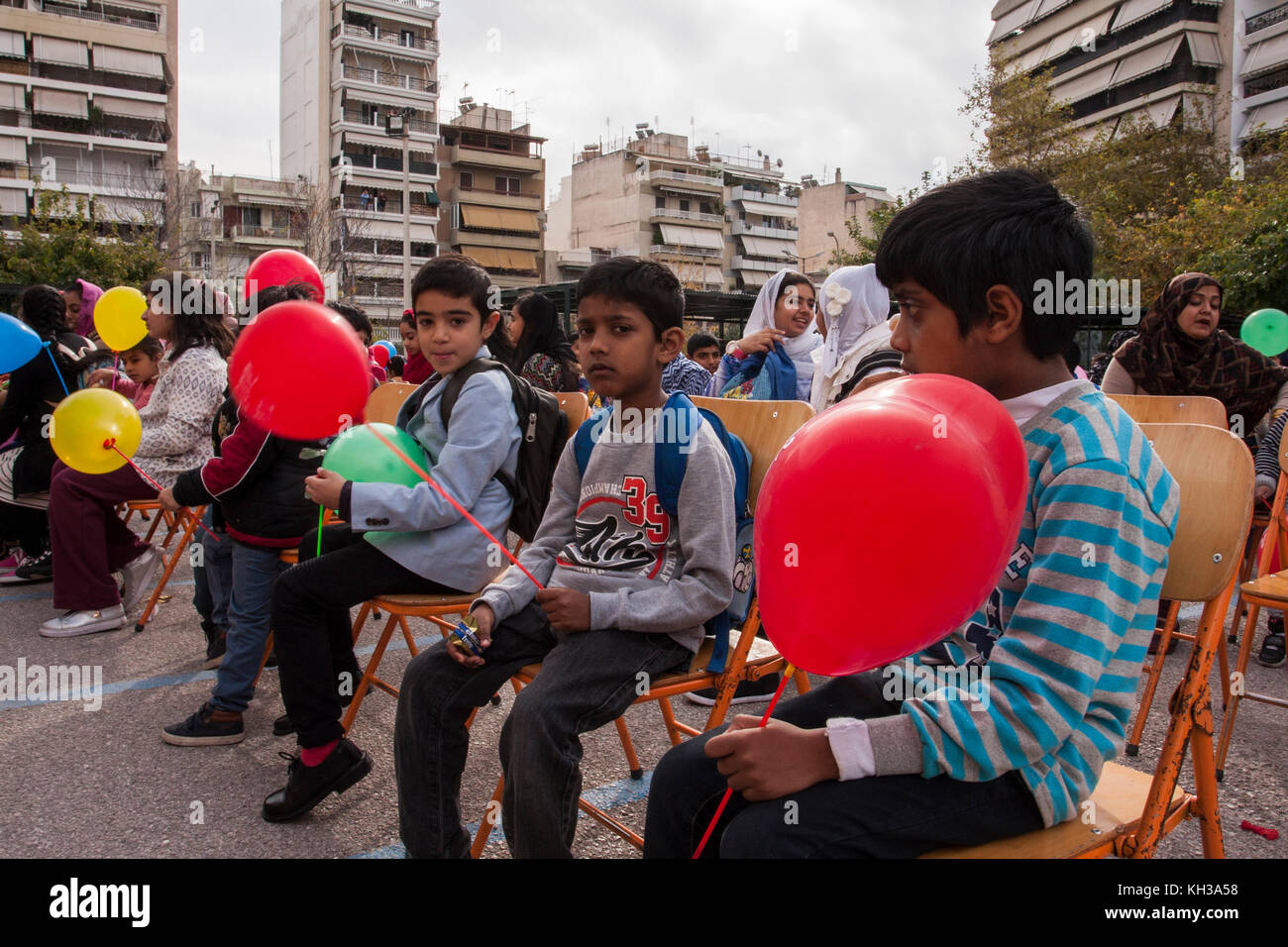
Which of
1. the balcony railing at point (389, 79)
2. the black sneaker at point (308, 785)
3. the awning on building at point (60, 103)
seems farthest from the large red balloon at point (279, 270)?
the balcony railing at point (389, 79)

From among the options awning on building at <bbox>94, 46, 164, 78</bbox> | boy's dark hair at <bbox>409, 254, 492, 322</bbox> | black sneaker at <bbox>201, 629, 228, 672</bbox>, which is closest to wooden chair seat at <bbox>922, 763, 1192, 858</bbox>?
boy's dark hair at <bbox>409, 254, 492, 322</bbox>

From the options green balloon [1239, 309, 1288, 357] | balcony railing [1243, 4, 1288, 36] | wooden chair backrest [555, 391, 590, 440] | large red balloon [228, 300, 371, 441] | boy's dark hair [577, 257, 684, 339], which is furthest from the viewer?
balcony railing [1243, 4, 1288, 36]

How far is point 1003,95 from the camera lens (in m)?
21.5

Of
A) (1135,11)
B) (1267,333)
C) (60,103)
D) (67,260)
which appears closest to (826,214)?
(1135,11)

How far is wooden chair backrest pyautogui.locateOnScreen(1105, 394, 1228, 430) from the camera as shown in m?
3.43

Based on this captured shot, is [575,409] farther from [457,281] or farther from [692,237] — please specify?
[692,237]

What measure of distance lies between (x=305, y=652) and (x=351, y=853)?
1.91 feet

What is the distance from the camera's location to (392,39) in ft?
215

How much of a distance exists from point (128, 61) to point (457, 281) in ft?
216

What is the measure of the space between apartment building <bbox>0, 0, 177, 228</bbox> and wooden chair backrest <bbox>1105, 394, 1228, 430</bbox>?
5698cm

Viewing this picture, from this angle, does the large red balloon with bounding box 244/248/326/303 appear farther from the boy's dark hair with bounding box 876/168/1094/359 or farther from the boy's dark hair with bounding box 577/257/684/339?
the boy's dark hair with bounding box 876/168/1094/359

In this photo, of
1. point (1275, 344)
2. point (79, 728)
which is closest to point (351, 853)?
point (79, 728)

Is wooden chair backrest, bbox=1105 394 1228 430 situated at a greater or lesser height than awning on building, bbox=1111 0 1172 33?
lesser

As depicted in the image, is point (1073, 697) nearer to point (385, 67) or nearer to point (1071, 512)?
point (1071, 512)
